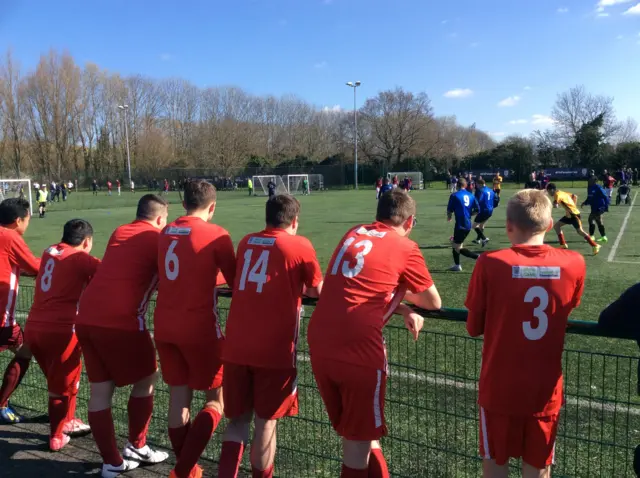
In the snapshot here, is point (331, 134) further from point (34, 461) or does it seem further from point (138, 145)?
point (34, 461)

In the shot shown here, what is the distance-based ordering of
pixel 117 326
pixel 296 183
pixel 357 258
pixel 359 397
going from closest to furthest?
pixel 359 397 → pixel 357 258 → pixel 117 326 → pixel 296 183

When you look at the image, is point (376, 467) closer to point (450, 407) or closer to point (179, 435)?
point (179, 435)

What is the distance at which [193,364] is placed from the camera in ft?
10.7

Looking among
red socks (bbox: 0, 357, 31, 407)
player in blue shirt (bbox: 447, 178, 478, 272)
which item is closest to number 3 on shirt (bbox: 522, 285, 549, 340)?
red socks (bbox: 0, 357, 31, 407)

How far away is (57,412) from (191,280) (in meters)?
1.80

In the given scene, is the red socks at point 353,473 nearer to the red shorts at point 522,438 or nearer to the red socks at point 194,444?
the red shorts at point 522,438

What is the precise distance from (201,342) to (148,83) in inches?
3579

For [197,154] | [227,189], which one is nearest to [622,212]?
[227,189]

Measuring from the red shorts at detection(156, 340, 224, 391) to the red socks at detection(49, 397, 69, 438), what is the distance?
1.21 meters

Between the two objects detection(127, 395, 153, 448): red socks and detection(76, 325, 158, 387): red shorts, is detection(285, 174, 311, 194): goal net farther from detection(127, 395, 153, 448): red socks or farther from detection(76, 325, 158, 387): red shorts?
detection(76, 325, 158, 387): red shorts

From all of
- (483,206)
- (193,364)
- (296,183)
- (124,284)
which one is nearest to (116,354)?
(124,284)

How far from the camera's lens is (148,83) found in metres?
86.1

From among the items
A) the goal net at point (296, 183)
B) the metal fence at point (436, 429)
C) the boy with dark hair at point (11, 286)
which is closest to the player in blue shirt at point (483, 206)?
the metal fence at point (436, 429)

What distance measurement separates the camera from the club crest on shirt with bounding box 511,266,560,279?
2.50 meters
